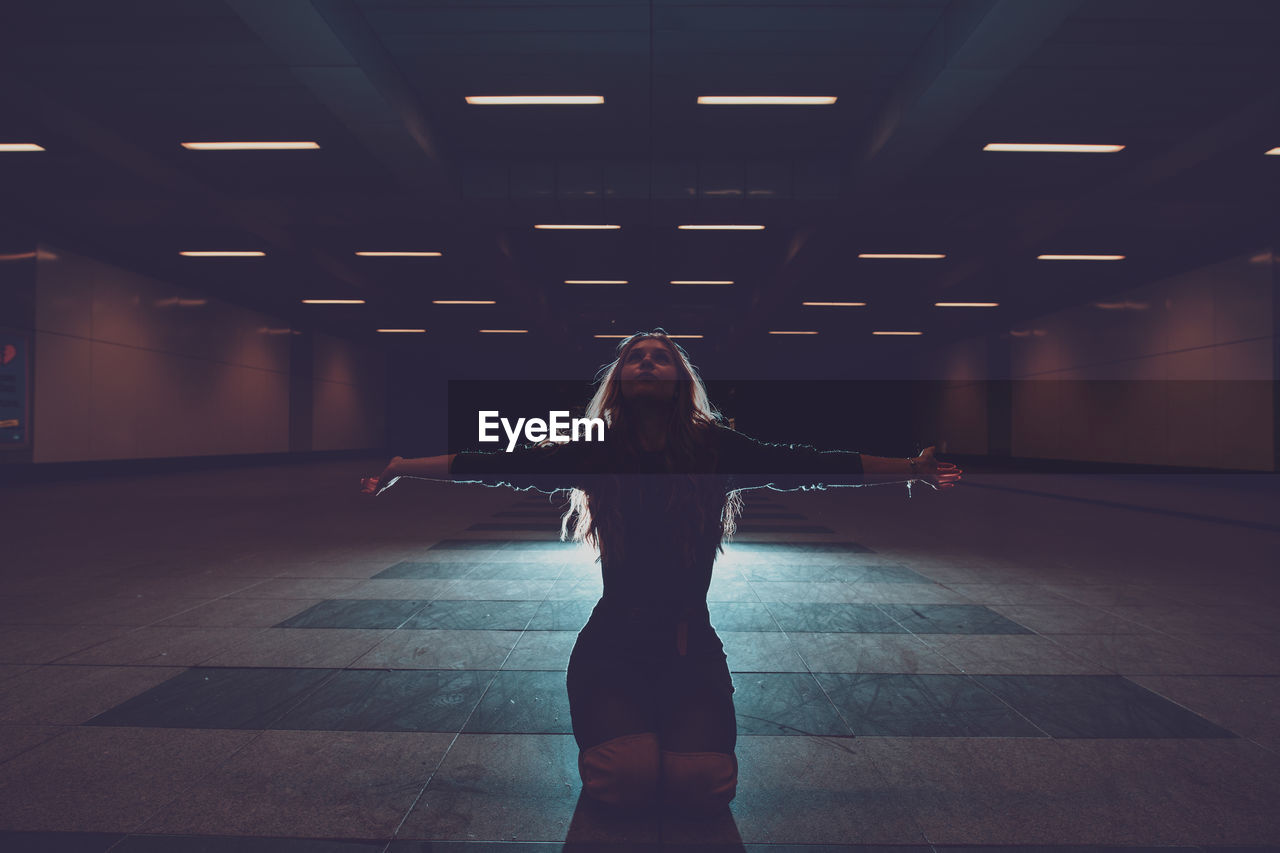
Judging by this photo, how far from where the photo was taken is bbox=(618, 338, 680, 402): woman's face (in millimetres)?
2715

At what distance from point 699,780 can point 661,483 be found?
1.06 m

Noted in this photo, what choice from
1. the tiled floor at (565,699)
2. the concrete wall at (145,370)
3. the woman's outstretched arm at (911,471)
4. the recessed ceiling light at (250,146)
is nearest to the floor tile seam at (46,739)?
the tiled floor at (565,699)

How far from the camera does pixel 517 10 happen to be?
746cm

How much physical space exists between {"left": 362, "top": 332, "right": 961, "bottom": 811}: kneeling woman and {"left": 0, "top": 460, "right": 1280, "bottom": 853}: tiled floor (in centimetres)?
24

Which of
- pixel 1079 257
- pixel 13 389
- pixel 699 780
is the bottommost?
pixel 699 780

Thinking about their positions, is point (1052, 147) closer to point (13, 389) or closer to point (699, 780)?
point (699, 780)

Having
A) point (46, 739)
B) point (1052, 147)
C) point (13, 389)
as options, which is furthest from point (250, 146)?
point (1052, 147)

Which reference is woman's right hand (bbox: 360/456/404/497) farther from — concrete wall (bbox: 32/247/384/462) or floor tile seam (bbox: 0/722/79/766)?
concrete wall (bbox: 32/247/384/462)

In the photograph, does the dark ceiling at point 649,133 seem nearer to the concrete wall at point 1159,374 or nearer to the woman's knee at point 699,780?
the concrete wall at point 1159,374

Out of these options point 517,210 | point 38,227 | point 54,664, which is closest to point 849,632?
point 54,664

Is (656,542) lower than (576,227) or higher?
lower

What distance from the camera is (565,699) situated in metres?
3.55

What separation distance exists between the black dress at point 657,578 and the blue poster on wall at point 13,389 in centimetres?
1642

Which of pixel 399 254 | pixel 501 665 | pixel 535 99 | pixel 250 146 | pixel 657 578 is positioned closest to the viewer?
pixel 657 578
